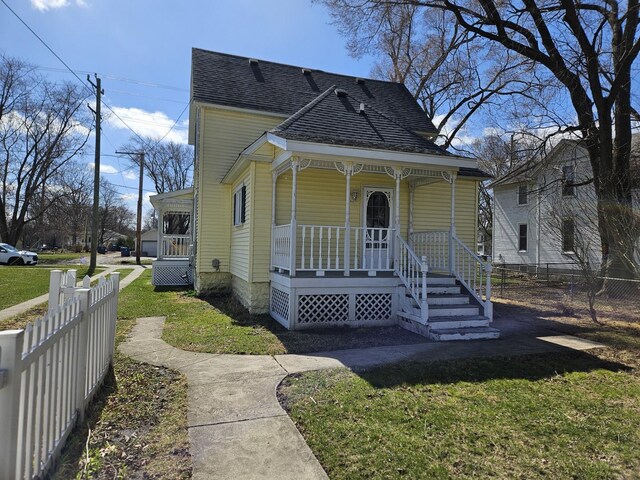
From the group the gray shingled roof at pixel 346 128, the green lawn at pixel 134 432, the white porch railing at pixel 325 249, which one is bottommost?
the green lawn at pixel 134 432

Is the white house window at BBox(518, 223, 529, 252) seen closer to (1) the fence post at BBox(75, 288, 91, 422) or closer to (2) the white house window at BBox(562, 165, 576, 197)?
(2) the white house window at BBox(562, 165, 576, 197)

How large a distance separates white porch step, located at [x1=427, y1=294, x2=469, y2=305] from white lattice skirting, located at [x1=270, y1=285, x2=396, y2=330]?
30.6 inches

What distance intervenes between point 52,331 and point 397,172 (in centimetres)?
683

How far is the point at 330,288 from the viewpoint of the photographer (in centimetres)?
793

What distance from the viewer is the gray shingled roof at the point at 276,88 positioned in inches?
471

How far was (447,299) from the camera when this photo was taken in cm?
803

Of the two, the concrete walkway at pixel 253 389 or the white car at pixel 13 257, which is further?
the white car at pixel 13 257

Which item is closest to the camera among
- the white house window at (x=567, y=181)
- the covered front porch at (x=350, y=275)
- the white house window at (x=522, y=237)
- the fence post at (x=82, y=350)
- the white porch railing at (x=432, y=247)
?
the fence post at (x=82, y=350)

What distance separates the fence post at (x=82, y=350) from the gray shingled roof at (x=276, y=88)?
8.98 meters

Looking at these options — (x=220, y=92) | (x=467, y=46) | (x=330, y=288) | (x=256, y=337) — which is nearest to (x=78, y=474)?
(x=256, y=337)

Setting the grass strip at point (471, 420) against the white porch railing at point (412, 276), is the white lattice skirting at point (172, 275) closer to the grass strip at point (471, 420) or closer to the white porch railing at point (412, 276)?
the white porch railing at point (412, 276)

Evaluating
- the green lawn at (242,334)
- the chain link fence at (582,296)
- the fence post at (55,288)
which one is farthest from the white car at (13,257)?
the chain link fence at (582,296)

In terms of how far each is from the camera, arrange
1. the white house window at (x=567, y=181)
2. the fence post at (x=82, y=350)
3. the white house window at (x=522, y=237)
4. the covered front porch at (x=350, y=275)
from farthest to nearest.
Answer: the white house window at (x=522, y=237), the white house window at (x=567, y=181), the covered front porch at (x=350, y=275), the fence post at (x=82, y=350)

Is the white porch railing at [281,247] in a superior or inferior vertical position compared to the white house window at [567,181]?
Answer: inferior
